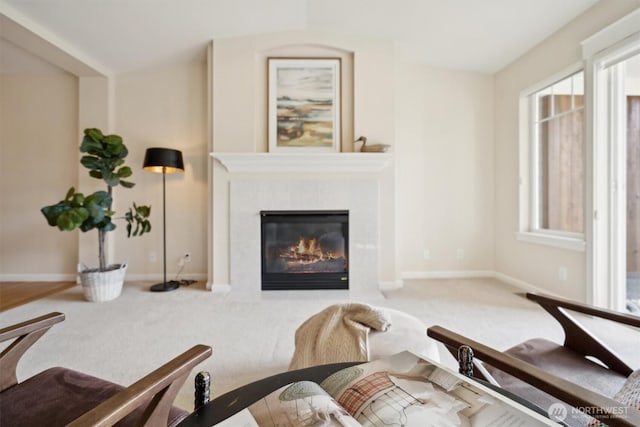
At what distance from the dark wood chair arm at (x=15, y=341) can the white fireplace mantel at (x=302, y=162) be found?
2163mm

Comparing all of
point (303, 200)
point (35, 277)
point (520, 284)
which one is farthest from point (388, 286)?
point (35, 277)

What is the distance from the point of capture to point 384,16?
2.76 m

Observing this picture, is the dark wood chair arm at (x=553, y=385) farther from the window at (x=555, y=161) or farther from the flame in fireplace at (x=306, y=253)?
the window at (x=555, y=161)

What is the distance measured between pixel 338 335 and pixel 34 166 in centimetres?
434

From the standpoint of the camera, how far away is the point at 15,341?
960 mm

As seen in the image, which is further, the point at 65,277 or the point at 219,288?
the point at 65,277

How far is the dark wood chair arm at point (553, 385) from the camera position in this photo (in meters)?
0.53

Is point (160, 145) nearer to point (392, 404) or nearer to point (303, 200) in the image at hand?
point (303, 200)

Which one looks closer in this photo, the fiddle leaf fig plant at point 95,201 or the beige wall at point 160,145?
the fiddle leaf fig plant at point 95,201

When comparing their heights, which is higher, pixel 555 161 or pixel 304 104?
pixel 304 104

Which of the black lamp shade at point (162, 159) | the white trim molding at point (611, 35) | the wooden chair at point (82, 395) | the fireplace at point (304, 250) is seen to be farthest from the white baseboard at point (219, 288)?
the white trim molding at point (611, 35)

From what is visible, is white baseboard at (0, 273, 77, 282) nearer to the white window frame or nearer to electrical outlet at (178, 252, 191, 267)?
electrical outlet at (178, 252, 191, 267)

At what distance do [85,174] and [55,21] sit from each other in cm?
156

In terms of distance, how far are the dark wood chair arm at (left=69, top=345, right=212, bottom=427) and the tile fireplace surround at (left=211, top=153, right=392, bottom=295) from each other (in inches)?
89.7
